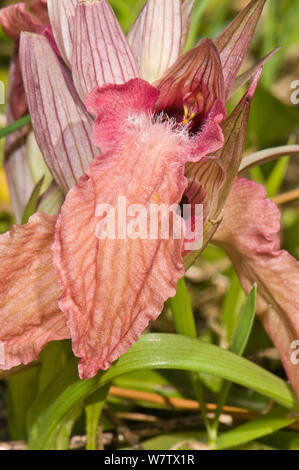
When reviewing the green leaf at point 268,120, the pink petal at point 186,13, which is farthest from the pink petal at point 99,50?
the green leaf at point 268,120

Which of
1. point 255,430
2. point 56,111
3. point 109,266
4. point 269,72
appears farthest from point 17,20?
point 269,72

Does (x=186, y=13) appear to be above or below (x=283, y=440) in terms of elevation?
above

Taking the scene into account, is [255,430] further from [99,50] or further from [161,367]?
[99,50]

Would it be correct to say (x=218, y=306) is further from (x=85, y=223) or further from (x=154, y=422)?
(x=85, y=223)

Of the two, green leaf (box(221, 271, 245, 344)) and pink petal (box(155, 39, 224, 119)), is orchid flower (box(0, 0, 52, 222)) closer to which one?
pink petal (box(155, 39, 224, 119))

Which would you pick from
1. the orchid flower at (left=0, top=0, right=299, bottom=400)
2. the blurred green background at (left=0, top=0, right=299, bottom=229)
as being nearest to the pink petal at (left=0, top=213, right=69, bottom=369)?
the orchid flower at (left=0, top=0, right=299, bottom=400)
